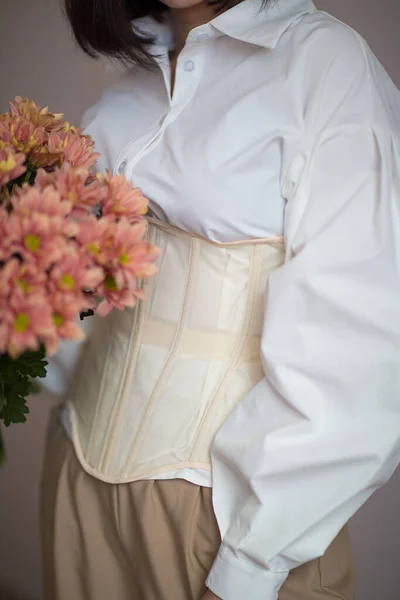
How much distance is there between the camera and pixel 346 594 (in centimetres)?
96

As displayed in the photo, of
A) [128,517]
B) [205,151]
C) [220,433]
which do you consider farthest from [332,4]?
[128,517]

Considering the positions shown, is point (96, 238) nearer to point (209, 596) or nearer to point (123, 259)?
point (123, 259)

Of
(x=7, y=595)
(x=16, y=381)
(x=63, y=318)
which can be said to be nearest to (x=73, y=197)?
(x=63, y=318)

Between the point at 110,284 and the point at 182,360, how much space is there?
37 centimetres

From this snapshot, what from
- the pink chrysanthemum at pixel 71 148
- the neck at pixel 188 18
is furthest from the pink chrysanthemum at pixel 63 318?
the neck at pixel 188 18

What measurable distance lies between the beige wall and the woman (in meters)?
0.47

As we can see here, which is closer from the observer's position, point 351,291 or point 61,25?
point 351,291

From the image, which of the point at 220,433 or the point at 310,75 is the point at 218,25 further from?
the point at 220,433

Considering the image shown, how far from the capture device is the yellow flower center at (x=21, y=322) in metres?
0.54

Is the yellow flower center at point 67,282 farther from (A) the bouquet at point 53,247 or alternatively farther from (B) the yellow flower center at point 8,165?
(B) the yellow flower center at point 8,165

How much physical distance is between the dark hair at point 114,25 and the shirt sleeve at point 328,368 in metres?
0.39

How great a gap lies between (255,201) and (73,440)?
0.44 meters

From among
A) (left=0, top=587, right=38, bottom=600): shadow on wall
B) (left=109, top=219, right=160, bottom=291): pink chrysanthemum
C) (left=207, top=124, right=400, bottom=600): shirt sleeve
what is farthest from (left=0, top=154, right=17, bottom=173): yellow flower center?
(left=0, top=587, right=38, bottom=600): shadow on wall

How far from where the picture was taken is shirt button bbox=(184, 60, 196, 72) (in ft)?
3.29
